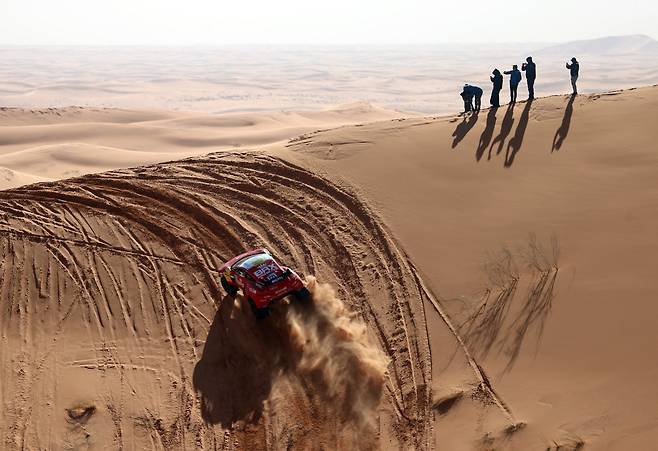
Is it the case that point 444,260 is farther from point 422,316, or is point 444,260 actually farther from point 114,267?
point 114,267

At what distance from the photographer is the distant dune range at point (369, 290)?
726cm

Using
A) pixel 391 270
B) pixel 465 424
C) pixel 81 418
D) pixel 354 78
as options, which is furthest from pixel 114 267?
pixel 354 78

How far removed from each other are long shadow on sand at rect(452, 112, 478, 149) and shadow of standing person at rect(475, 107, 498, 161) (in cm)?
39

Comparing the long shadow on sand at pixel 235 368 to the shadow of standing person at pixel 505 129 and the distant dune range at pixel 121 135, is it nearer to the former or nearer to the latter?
the shadow of standing person at pixel 505 129

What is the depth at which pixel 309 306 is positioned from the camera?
9.02 metres

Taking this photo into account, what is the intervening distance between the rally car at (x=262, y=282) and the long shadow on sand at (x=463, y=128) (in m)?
6.23

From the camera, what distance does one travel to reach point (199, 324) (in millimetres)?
9102

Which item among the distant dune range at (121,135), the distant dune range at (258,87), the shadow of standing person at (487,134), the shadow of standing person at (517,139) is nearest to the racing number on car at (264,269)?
the shadow of standing person at (487,134)

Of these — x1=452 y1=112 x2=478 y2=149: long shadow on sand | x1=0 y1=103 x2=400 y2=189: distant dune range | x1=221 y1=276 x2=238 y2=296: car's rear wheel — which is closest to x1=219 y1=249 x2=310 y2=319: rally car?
x1=221 y1=276 x2=238 y2=296: car's rear wheel

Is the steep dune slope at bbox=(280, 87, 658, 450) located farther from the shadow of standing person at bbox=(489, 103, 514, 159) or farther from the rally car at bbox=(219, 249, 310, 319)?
the rally car at bbox=(219, 249, 310, 319)

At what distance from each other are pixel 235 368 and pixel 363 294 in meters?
2.63

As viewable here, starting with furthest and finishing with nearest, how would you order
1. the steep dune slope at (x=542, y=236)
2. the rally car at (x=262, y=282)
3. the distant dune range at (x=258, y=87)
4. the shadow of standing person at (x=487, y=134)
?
the distant dune range at (x=258, y=87) → the shadow of standing person at (x=487, y=134) → the rally car at (x=262, y=282) → the steep dune slope at (x=542, y=236)

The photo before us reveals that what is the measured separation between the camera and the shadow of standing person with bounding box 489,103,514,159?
41.6 feet

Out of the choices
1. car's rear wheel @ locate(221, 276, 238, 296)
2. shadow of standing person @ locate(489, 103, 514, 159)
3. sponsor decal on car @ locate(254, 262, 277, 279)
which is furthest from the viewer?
shadow of standing person @ locate(489, 103, 514, 159)
